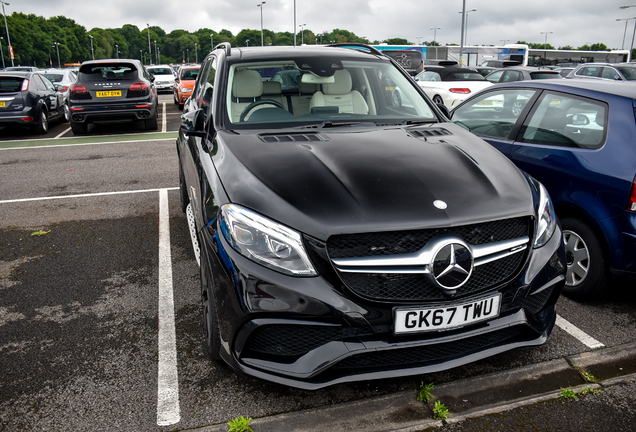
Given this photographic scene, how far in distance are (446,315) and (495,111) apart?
2829 mm

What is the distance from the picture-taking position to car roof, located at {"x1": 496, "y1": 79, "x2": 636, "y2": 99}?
3.45m

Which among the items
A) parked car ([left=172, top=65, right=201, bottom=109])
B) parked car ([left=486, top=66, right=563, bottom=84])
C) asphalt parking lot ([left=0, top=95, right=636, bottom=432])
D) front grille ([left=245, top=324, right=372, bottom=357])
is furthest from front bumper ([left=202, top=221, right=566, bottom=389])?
parked car ([left=172, top=65, right=201, bottom=109])

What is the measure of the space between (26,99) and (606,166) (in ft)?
39.4

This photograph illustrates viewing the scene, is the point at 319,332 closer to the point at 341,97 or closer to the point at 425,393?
the point at 425,393

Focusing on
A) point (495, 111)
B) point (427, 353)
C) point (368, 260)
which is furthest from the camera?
point (495, 111)

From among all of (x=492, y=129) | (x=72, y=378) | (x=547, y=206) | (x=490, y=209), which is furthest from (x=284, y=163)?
(x=492, y=129)

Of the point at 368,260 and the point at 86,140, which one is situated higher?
the point at 368,260

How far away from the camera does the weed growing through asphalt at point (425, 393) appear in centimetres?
252

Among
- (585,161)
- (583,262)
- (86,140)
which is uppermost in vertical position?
(585,161)

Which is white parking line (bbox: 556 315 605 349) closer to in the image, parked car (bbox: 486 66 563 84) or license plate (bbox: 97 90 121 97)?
license plate (bbox: 97 90 121 97)

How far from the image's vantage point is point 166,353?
2928 millimetres

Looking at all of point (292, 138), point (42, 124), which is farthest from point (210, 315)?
point (42, 124)

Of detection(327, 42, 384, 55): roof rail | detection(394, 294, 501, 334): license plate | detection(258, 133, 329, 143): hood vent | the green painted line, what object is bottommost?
the green painted line

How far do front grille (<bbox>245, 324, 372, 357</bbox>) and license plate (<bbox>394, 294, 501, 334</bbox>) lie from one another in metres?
0.16
